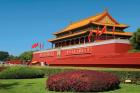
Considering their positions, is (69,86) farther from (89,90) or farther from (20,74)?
(20,74)

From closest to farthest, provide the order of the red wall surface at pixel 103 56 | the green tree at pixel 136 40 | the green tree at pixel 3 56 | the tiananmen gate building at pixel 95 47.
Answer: the red wall surface at pixel 103 56
the tiananmen gate building at pixel 95 47
the green tree at pixel 136 40
the green tree at pixel 3 56

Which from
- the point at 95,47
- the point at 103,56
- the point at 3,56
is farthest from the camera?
the point at 3,56

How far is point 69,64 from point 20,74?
56.4 ft

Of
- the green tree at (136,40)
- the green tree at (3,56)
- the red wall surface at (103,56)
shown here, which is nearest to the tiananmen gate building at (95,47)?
the red wall surface at (103,56)

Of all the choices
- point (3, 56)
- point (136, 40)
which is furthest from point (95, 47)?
point (3, 56)

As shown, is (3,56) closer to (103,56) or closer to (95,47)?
(95,47)

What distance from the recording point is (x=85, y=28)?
54.0 metres

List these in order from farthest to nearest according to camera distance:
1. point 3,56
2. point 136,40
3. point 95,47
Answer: point 3,56
point 95,47
point 136,40

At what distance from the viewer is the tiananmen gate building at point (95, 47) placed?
104 feet

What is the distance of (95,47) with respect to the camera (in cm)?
4238

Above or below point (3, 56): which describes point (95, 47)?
below

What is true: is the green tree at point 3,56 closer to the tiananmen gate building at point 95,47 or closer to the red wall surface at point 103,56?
the tiananmen gate building at point 95,47

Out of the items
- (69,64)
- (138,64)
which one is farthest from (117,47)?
(138,64)

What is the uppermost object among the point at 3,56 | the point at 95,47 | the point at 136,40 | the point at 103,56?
the point at 3,56
